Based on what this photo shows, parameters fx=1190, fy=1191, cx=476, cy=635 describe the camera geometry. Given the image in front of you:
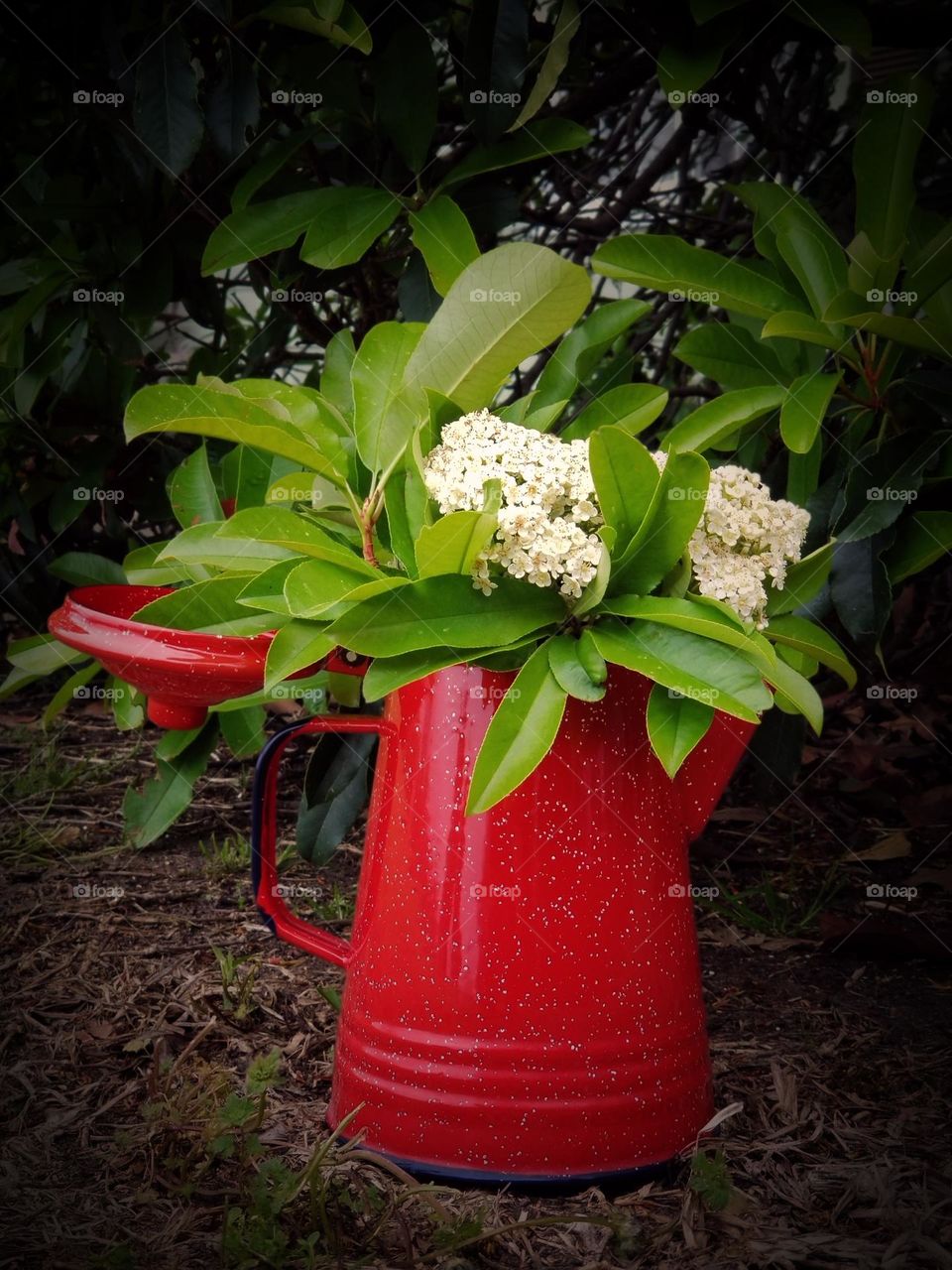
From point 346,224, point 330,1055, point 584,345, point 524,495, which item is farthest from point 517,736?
point 346,224

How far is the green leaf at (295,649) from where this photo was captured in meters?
0.84

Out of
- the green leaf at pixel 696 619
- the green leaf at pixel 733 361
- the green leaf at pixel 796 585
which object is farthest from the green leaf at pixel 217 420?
the green leaf at pixel 733 361

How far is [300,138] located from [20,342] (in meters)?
0.46

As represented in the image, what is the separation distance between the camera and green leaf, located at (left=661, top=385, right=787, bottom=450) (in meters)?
1.07

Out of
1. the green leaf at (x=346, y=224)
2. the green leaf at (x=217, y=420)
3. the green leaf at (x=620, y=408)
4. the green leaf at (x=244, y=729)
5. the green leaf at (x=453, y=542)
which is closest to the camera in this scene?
the green leaf at (x=453, y=542)

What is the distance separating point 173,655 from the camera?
3.01 feet

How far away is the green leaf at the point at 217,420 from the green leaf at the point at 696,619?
0.83ft

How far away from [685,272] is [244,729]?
0.73 meters

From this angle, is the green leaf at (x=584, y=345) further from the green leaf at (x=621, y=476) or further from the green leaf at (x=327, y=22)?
the green leaf at (x=327, y=22)

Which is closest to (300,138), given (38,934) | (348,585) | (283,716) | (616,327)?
(616,327)

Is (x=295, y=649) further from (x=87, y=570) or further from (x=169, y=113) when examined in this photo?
(x=87, y=570)

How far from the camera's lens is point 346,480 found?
0.94 meters

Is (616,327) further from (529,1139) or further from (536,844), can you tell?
(529,1139)

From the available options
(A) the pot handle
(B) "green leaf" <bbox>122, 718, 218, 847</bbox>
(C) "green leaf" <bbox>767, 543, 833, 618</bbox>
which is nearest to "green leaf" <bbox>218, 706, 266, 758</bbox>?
(B) "green leaf" <bbox>122, 718, 218, 847</bbox>
